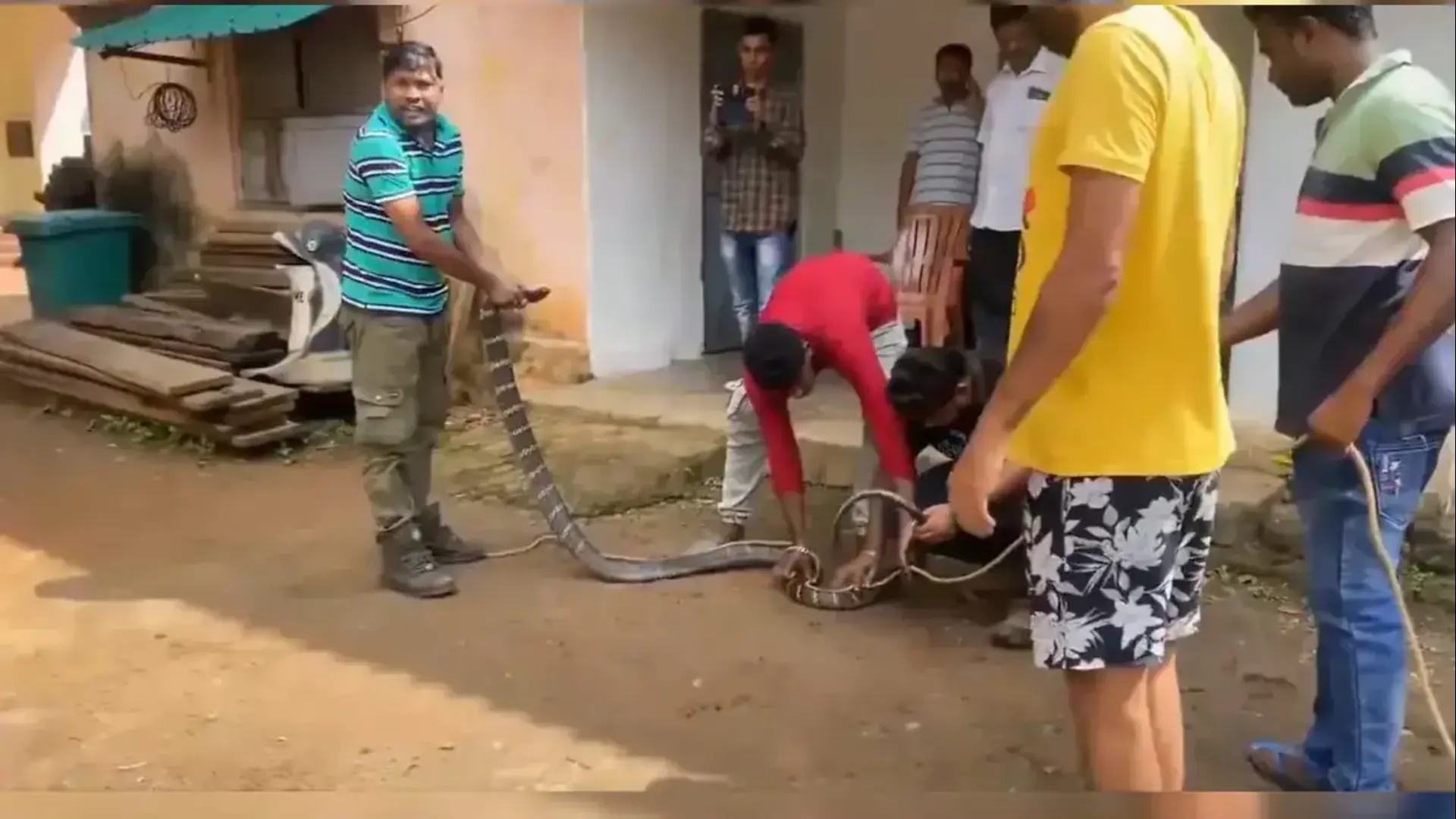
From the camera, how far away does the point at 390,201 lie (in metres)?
1.09

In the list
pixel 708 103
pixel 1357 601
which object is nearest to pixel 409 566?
pixel 708 103

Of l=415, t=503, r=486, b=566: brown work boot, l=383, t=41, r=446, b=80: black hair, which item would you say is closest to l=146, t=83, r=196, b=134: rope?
l=383, t=41, r=446, b=80: black hair

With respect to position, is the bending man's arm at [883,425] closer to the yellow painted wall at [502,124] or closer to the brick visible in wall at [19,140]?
the yellow painted wall at [502,124]

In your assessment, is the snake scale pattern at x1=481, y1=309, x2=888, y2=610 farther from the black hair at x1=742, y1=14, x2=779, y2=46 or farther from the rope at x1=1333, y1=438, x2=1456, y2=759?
the rope at x1=1333, y1=438, x2=1456, y2=759

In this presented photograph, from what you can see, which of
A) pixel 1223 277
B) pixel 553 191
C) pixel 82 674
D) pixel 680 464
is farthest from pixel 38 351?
pixel 1223 277

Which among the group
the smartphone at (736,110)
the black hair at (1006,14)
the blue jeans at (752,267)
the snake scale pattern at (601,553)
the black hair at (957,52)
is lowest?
the snake scale pattern at (601,553)

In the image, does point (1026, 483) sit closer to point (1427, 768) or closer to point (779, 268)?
point (779, 268)

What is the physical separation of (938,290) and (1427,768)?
1.90 ft

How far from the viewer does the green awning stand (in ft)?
3.26

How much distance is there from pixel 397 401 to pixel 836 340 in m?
0.44

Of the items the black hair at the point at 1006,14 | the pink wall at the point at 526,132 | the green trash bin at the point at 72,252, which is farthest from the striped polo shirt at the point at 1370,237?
the green trash bin at the point at 72,252

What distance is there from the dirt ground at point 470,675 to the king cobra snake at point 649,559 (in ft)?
0.06

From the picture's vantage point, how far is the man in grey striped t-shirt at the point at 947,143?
3.14 feet

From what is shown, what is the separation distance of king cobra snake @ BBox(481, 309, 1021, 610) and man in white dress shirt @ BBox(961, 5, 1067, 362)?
24cm
